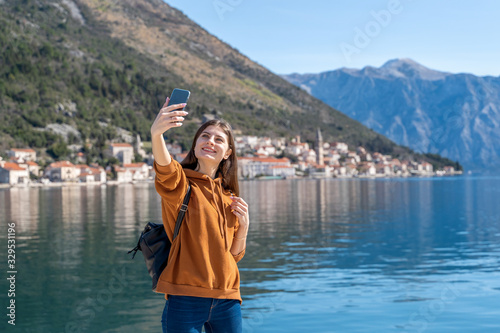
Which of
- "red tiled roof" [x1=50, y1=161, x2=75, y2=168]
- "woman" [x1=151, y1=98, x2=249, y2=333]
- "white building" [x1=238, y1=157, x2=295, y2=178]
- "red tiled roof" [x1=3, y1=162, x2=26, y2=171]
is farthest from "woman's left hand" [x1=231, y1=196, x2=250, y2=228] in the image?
"white building" [x1=238, y1=157, x2=295, y2=178]

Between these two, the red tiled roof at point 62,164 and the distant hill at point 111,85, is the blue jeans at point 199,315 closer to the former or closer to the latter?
the red tiled roof at point 62,164

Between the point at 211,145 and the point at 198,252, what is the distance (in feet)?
2.04

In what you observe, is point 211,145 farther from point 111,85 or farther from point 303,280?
point 111,85

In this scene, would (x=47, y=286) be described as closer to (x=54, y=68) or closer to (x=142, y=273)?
(x=142, y=273)

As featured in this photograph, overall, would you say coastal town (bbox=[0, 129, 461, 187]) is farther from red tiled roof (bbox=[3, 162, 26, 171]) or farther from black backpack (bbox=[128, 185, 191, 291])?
black backpack (bbox=[128, 185, 191, 291])

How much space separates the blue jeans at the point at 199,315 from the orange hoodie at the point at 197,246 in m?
0.05

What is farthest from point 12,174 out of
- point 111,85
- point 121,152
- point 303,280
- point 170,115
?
point 170,115

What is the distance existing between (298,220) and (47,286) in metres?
18.2

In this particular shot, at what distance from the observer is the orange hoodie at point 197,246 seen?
3.16 m

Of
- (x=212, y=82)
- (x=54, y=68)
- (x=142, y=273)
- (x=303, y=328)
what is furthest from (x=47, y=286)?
(x=212, y=82)

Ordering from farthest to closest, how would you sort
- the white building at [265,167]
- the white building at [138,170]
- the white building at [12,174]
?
the white building at [265,167], the white building at [138,170], the white building at [12,174]

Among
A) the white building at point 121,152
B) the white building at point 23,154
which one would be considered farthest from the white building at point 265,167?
the white building at point 23,154

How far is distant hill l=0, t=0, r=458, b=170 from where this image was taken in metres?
109

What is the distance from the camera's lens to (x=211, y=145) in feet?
11.1
